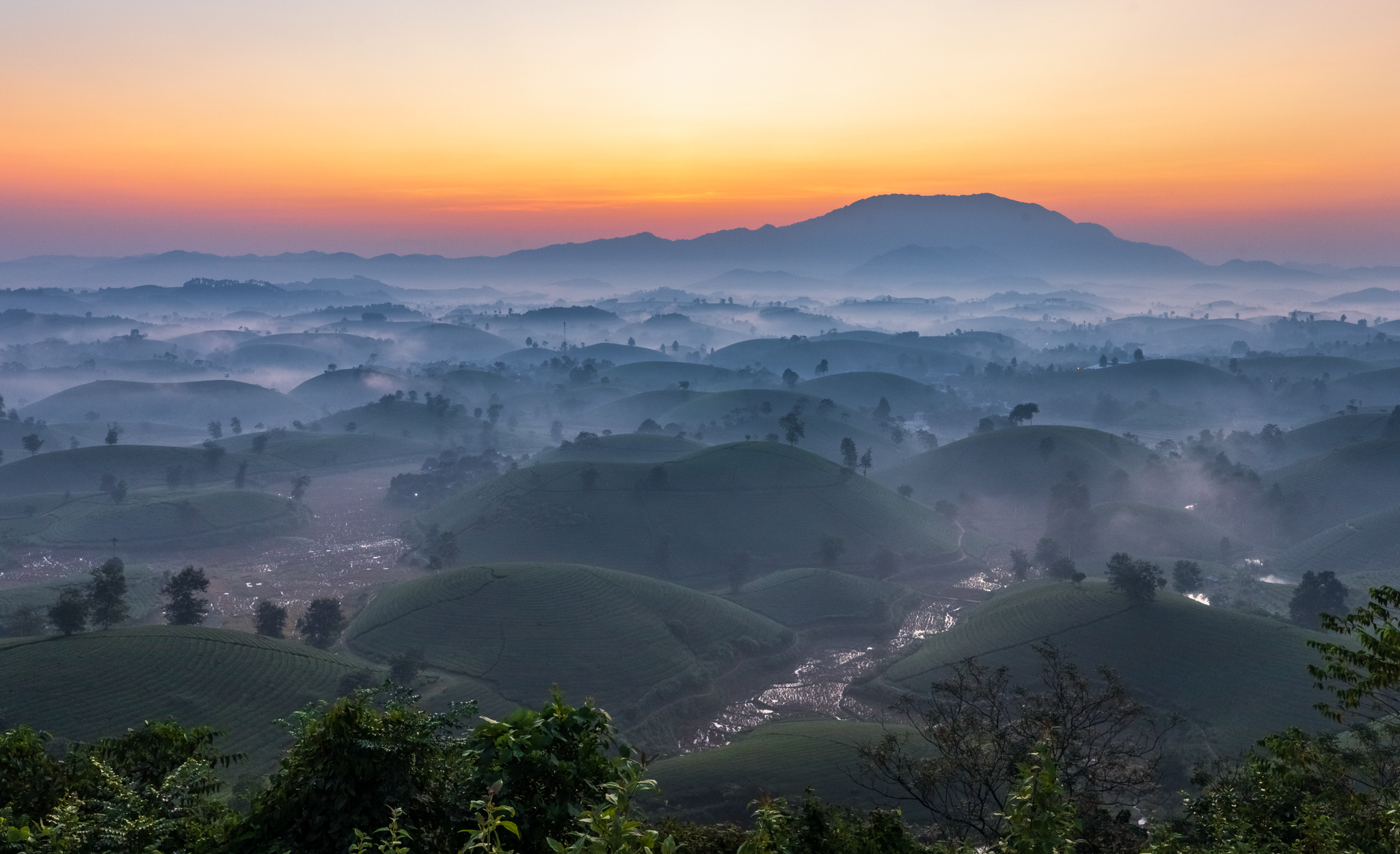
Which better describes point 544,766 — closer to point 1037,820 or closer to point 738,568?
point 1037,820

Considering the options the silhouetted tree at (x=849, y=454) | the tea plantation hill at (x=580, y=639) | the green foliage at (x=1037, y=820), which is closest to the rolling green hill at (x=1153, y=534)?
the silhouetted tree at (x=849, y=454)

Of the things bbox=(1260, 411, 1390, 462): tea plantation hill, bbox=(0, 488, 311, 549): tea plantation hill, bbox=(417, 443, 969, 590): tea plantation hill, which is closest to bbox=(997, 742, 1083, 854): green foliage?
bbox=(417, 443, 969, 590): tea plantation hill

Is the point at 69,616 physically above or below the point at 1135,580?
below

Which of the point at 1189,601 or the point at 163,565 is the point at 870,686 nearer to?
the point at 1189,601

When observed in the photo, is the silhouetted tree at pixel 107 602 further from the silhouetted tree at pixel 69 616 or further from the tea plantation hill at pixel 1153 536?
the tea plantation hill at pixel 1153 536

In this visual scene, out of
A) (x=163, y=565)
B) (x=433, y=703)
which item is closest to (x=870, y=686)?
(x=433, y=703)

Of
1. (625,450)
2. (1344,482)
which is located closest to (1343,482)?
(1344,482)

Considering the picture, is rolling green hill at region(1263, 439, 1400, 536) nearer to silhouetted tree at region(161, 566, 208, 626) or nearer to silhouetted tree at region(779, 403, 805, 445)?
silhouetted tree at region(779, 403, 805, 445)
